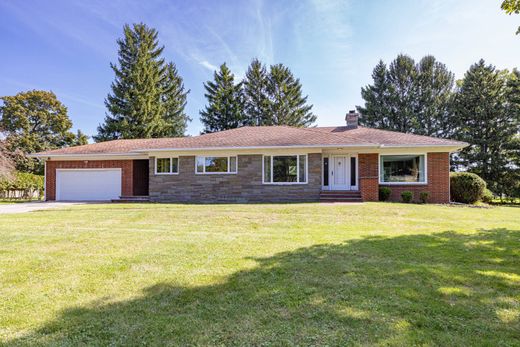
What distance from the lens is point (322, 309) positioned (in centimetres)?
291

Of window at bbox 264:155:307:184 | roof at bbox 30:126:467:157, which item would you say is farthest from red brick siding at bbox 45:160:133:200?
window at bbox 264:155:307:184

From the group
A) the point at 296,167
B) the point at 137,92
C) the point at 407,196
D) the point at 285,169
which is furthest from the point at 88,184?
the point at 407,196

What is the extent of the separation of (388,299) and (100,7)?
16.6 metres

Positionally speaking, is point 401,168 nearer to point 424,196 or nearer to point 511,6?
point 424,196

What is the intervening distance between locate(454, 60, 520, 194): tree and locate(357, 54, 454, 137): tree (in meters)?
3.06

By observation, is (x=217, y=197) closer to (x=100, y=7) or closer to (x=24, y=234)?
Result: (x=24, y=234)

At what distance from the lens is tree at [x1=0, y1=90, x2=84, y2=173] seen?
32.5 metres

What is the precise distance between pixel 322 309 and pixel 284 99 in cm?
3420

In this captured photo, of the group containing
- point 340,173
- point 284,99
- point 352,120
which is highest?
point 284,99

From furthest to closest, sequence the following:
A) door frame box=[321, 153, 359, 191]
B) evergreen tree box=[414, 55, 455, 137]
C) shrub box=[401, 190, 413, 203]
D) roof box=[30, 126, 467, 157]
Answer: evergreen tree box=[414, 55, 455, 137] < door frame box=[321, 153, 359, 191] < roof box=[30, 126, 467, 157] < shrub box=[401, 190, 413, 203]

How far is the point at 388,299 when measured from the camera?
3.12 m

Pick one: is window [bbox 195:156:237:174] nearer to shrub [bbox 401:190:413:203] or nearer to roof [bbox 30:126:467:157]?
roof [bbox 30:126:467:157]

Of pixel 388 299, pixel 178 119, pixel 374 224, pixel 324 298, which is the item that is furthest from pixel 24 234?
pixel 178 119

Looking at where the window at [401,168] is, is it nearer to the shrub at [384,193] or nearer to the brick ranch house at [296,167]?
the brick ranch house at [296,167]
